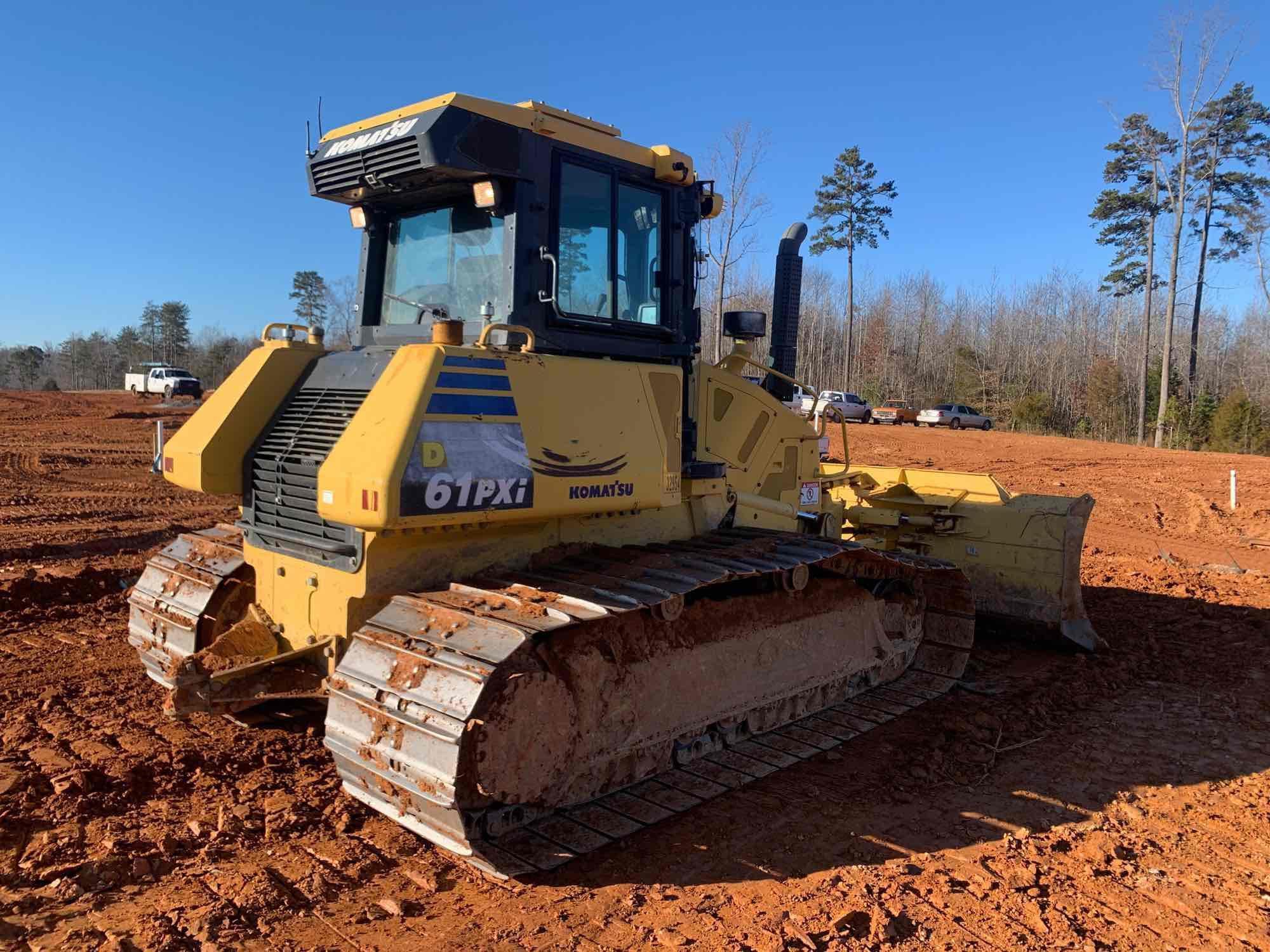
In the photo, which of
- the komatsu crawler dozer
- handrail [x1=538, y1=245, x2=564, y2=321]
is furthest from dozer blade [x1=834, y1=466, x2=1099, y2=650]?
handrail [x1=538, y1=245, x2=564, y2=321]

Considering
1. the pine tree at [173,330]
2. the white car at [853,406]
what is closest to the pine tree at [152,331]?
the pine tree at [173,330]

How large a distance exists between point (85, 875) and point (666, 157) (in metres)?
4.49

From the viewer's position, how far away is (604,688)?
4.43 meters

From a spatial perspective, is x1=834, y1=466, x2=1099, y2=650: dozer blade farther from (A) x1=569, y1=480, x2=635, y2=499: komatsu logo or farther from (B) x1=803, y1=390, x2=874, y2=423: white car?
(B) x1=803, y1=390, x2=874, y2=423: white car

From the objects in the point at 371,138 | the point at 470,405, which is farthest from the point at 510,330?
the point at 371,138

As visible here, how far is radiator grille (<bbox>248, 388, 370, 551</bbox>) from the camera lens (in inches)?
177

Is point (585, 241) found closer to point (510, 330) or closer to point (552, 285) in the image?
point (552, 285)

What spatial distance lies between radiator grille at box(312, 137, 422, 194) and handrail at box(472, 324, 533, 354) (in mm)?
916

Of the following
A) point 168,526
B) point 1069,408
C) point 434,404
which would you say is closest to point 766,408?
point 434,404

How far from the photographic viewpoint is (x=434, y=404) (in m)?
3.94

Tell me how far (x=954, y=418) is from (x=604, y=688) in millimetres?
39451

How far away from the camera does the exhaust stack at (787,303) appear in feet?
22.0

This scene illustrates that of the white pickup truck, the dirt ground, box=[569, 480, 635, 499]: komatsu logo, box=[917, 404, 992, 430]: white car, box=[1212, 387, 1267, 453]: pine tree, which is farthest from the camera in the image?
the white pickup truck

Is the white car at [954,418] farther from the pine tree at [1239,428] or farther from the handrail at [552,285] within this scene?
the handrail at [552,285]
